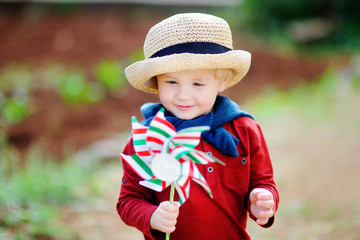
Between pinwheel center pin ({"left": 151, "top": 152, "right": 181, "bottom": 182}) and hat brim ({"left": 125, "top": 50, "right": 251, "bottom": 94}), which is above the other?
hat brim ({"left": 125, "top": 50, "right": 251, "bottom": 94})

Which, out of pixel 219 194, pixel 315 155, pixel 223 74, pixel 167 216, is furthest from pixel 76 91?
pixel 167 216

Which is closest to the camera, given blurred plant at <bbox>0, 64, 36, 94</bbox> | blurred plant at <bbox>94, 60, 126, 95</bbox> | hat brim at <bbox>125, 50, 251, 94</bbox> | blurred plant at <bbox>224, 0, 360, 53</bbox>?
hat brim at <bbox>125, 50, 251, 94</bbox>

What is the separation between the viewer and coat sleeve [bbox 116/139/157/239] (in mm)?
1778

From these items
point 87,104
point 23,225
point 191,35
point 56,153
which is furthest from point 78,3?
point 191,35

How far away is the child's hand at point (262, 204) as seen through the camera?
179 centimetres

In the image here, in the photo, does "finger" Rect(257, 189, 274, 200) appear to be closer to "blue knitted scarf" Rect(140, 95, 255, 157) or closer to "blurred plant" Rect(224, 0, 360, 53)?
"blue knitted scarf" Rect(140, 95, 255, 157)

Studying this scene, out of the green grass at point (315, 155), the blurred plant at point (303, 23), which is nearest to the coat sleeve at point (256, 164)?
the green grass at point (315, 155)

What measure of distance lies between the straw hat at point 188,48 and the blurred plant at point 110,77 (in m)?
3.89

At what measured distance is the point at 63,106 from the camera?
5426mm

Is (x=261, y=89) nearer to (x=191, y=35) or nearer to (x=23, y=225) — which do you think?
(x=23, y=225)

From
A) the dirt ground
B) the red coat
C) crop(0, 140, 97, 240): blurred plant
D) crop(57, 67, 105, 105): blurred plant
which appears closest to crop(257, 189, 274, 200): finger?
the red coat

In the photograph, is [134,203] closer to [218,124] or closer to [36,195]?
[218,124]

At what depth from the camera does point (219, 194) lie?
187cm

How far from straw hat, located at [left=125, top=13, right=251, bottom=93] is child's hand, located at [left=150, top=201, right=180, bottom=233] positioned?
519 millimetres
